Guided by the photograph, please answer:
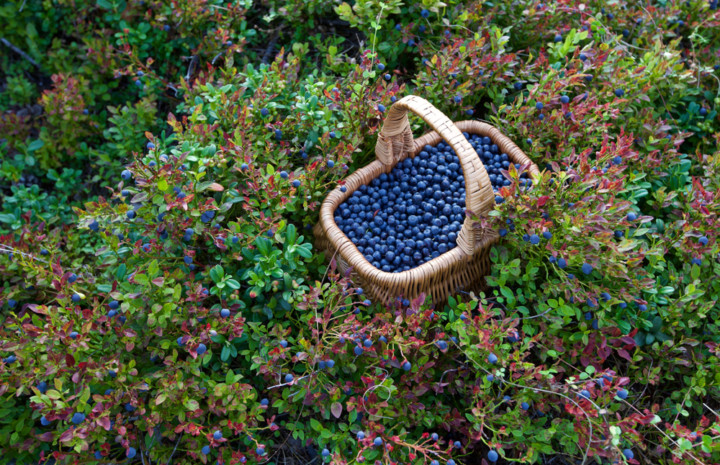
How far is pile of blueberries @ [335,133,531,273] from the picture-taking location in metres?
2.27

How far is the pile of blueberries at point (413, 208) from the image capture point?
7.44 ft

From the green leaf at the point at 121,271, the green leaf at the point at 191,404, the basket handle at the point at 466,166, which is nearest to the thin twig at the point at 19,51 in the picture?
the green leaf at the point at 121,271

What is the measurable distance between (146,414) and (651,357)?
202 cm

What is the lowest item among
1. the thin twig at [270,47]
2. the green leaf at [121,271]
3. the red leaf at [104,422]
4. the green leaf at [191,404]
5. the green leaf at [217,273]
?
the green leaf at [191,404]

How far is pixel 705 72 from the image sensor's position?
2.83 m

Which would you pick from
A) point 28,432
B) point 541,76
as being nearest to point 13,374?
point 28,432

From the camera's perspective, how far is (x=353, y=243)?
7.59ft

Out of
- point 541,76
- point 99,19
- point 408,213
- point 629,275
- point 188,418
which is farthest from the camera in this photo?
point 99,19

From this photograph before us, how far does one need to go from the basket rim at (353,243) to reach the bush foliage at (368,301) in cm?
7

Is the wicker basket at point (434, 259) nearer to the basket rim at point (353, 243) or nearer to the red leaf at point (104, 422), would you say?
the basket rim at point (353, 243)

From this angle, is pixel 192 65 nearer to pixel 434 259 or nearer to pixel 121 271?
pixel 121 271

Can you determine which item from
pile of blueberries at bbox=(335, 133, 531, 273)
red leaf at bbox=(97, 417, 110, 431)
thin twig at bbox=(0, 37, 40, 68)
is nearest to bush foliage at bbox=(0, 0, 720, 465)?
red leaf at bbox=(97, 417, 110, 431)

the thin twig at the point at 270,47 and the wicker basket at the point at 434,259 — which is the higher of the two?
the thin twig at the point at 270,47

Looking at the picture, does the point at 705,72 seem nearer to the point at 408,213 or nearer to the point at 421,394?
the point at 408,213
